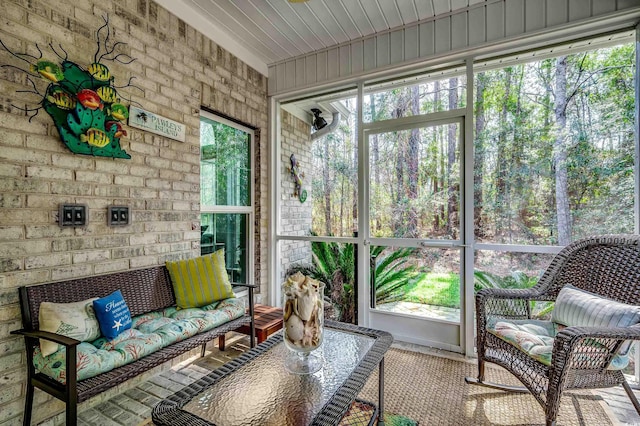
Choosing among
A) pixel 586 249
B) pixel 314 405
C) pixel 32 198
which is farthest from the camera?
pixel 586 249

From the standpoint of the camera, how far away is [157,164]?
2.35m

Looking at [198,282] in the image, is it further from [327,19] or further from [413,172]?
[327,19]

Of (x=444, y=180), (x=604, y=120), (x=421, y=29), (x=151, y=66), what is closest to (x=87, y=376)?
(x=151, y=66)

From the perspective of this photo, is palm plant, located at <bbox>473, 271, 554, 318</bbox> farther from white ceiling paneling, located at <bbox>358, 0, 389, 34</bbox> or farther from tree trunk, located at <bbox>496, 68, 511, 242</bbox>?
white ceiling paneling, located at <bbox>358, 0, 389, 34</bbox>

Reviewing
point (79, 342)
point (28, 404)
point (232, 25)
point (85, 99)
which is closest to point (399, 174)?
point (232, 25)

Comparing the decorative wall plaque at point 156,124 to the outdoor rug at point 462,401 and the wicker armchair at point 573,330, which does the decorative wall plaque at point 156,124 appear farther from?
the wicker armchair at point 573,330

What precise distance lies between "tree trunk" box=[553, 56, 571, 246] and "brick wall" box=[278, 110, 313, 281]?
7.49 feet

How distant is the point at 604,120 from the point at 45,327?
3.90 meters

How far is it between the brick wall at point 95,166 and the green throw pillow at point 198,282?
0.61 ft

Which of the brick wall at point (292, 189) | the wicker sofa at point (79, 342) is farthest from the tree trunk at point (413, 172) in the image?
the wicker sofa at point (79, 342)

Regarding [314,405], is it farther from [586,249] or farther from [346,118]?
[346,118]

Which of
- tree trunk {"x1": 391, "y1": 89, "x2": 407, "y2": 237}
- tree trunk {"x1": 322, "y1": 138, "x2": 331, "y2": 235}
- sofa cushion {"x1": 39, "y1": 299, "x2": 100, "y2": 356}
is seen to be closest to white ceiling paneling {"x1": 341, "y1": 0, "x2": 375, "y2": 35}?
tree trunk {"x1": 391, "y1": 89, "x2": 407, "y2": 237}

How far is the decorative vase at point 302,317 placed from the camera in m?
1.38

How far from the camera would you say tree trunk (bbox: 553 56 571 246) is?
238cm
